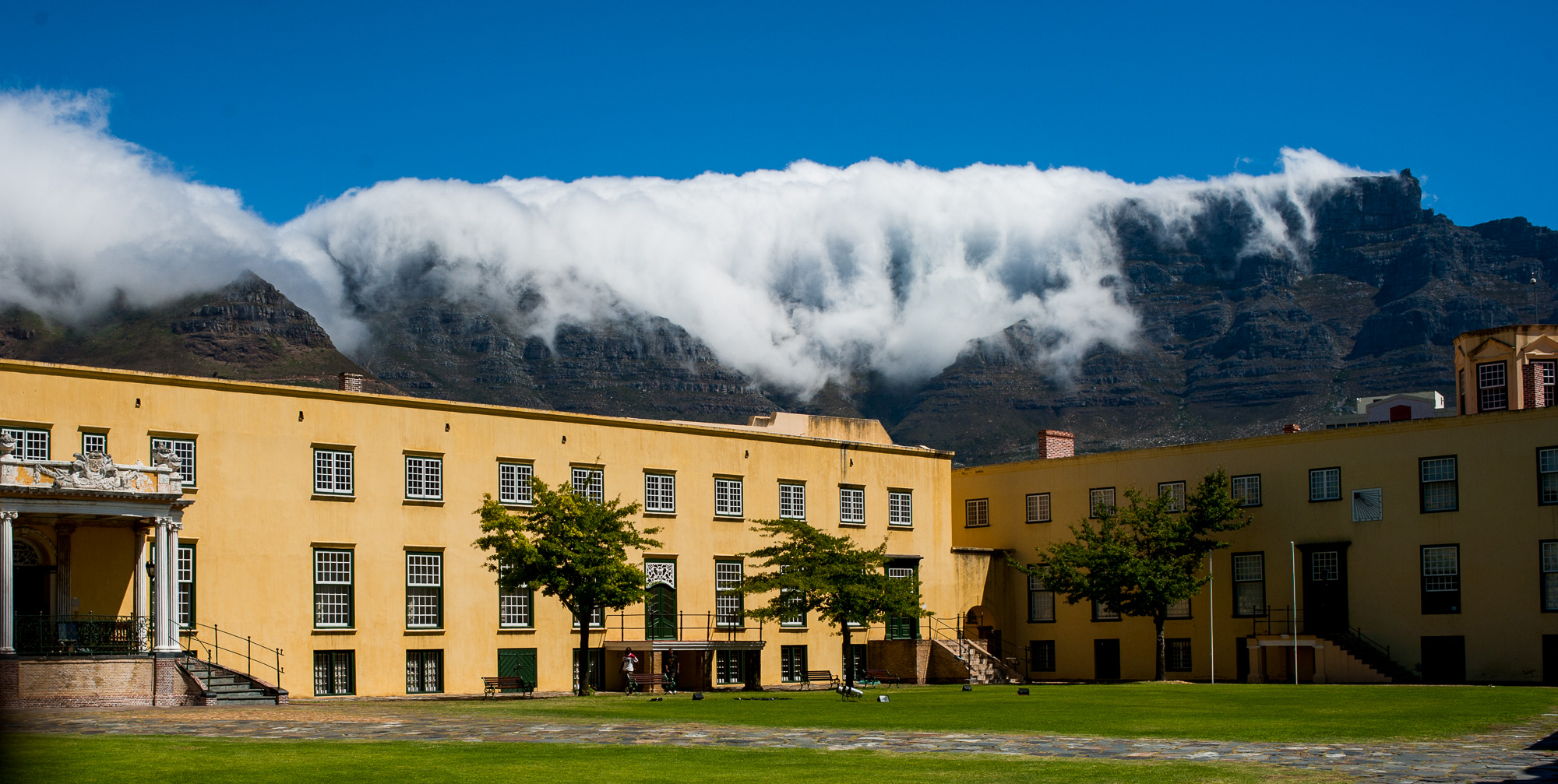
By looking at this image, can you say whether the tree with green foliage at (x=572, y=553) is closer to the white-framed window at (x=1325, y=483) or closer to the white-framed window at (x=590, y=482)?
the white-framed window at (x=590, y=482)

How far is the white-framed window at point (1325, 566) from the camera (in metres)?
56.8

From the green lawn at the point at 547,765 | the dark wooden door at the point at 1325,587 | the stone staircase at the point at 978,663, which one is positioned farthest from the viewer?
the stone staircase at the point at 978,663

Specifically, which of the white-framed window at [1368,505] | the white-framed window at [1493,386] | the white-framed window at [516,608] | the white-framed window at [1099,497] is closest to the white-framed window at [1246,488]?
the white-framed window at [1368,505]

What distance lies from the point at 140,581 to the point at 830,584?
781 inches

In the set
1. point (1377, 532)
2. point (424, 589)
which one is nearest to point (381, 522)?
point (424, 589)

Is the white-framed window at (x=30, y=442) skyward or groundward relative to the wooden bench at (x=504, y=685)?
skyward

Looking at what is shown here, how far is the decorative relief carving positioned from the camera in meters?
55.0

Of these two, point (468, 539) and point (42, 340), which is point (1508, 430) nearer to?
point (468, 539)

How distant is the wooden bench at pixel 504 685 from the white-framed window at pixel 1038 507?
83.7 feet

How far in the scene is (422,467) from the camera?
164ft

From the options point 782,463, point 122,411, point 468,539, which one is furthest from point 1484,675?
point 122,411

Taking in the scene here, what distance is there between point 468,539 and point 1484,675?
3463 cm

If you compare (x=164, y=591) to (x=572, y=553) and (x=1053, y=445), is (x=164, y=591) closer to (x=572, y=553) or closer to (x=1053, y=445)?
(x=572, y=553)

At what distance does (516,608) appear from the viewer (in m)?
51.7
